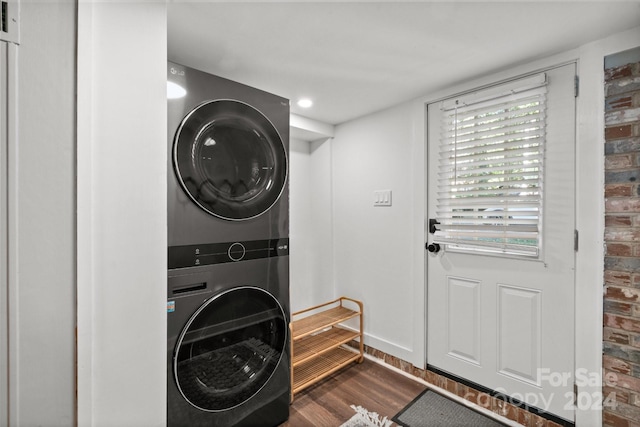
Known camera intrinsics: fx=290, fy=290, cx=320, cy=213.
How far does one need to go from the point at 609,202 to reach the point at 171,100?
80.2 inches

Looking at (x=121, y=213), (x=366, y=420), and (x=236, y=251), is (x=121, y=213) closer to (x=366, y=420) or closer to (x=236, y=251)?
(x=236, y=251)

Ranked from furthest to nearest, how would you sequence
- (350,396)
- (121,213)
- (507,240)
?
(350,396) → (507,240) → (121,213)

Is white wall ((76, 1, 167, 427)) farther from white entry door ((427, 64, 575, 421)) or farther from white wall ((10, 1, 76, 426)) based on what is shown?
white entry door ((427, 64, 575, 421))

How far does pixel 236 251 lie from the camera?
1.39m

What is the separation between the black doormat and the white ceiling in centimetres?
205

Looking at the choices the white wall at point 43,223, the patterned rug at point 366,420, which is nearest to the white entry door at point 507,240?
the patterned rug at point 366,420

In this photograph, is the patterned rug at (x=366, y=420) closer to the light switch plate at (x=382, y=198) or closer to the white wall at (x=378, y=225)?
the white wall at (x=378, y=225)

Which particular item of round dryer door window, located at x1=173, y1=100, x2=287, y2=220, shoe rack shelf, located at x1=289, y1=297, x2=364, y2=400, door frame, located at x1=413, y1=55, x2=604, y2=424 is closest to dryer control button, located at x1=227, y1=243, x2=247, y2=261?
round dryer door window, located at x1=173, y1=100, x2=287, y2=220

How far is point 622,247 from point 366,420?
1.60 m

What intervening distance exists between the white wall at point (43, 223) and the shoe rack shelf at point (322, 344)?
4.41ft

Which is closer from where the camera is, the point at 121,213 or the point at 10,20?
the point at 10,20

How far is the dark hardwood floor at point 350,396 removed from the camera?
1754mm

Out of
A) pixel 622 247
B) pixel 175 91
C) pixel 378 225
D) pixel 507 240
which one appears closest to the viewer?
pixel 175 91

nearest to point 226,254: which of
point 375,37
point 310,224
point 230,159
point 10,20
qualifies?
point 230,159
